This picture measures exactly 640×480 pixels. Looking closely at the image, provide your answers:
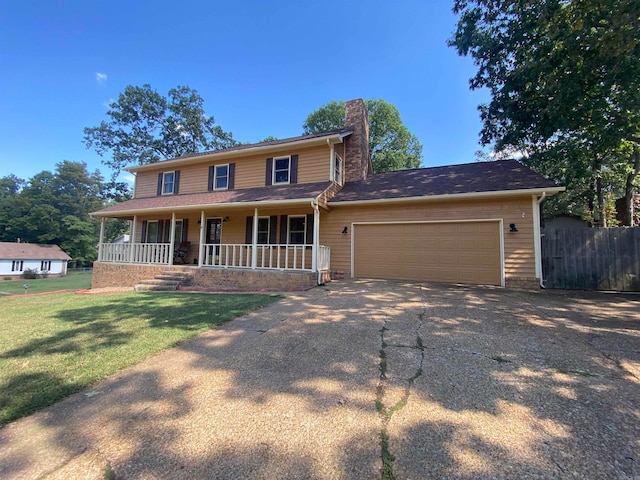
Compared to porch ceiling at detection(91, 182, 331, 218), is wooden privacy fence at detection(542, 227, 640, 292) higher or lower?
lower

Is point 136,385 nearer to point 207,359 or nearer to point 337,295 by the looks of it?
point 207,359

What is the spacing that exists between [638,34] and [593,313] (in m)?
6.32

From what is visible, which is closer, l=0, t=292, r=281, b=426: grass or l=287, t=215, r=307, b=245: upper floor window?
l=0, t=292, r=281, b=426: grass

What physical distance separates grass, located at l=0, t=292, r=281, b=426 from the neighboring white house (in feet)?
146

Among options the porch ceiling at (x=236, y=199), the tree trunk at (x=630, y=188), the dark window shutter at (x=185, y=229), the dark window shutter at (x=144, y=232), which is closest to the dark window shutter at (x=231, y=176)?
the porch ceiling at (x=236, y=199)

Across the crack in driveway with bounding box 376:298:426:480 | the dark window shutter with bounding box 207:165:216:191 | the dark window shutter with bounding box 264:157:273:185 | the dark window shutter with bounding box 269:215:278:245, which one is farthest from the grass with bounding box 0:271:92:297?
the crack in driveway with bounding box 376:298:426:480

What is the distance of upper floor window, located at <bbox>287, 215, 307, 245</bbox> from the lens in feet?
36.1

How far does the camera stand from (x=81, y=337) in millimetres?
4109

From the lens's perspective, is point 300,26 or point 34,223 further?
point 34,223

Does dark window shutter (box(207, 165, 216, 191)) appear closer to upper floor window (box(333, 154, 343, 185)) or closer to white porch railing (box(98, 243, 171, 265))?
white porch railing (box(98, 243, 171, 265))

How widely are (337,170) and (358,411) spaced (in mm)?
10323

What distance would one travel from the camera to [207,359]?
3.34 metres

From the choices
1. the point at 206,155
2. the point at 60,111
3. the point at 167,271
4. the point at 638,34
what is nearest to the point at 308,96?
the point at 206,155

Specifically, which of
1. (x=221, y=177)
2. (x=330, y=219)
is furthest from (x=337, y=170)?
(x=221, y=177)
